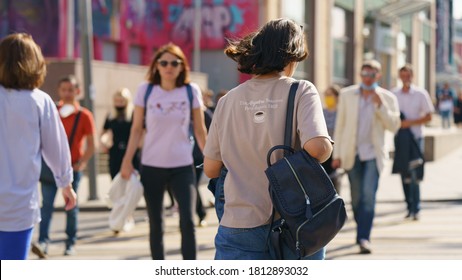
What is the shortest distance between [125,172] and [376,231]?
14.2 feet

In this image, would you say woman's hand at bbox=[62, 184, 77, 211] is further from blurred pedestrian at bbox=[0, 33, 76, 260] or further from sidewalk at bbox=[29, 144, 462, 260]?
sidewalk at bbox=[29, 144, 462, 260]

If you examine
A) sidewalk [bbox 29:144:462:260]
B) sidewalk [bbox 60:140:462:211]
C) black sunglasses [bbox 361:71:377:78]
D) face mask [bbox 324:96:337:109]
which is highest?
black sunglasses [bbox 361:71:377:78]

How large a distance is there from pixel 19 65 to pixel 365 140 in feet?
15.8

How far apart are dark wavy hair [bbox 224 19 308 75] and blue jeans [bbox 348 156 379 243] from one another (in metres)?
4.96

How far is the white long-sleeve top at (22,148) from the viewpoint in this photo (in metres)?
4.51

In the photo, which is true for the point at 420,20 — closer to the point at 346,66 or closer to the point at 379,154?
the point at 346,66


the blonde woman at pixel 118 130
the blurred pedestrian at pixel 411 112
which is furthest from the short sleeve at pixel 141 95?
the blurred pedestrian at pixel 411 112

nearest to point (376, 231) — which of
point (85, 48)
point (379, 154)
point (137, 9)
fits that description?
point (379, 154)

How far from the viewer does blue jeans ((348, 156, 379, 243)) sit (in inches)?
345

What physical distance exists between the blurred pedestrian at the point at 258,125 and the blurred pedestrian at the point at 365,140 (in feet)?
16.1

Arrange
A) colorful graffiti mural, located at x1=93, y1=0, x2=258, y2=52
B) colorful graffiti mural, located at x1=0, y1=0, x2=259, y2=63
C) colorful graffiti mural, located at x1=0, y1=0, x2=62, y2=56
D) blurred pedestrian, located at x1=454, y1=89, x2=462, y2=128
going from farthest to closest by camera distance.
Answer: blurred pedestrian, located at x1=454, y1=89, x2=462, y2=128 → colorful graffiti mural, located at x1=93, y1=0, x2=258, y2=52 → colorful graffiti mural, located at x1=0, y1=0, x2=259, y2=63 → colorful graffiti mural, located at x1=0, y1=0, x2=62, y2=56

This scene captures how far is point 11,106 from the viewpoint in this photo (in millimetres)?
4578

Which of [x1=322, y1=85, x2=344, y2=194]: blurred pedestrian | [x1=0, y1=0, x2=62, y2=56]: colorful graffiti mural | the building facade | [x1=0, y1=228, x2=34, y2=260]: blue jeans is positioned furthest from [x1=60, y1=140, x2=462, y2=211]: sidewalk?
[x1=0, y1=0, x2=62, y2=56]: colorful graffiti mural

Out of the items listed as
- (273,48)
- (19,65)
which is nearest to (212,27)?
(19,65)
